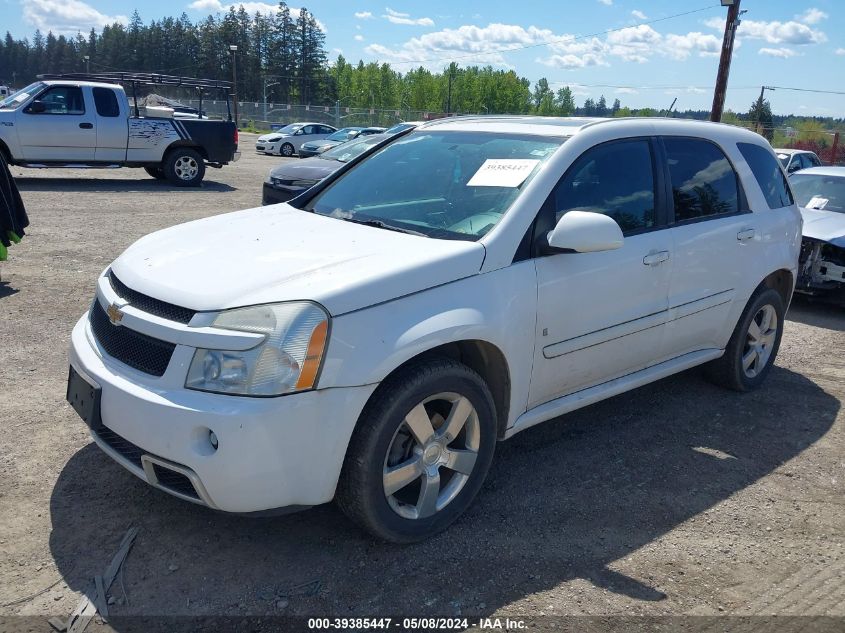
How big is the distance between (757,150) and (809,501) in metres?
2.58

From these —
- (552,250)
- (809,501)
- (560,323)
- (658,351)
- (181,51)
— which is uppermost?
(181,51)

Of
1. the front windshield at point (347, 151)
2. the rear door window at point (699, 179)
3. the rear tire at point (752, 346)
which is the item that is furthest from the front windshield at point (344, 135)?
the rear door window at point (699, 179)

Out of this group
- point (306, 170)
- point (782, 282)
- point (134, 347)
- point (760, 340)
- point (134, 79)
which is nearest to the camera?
point (134, 347)

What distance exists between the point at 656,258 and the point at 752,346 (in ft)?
5.52

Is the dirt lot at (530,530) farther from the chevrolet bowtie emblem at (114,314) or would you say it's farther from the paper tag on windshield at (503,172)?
the paper tag on windshield at (503,172)

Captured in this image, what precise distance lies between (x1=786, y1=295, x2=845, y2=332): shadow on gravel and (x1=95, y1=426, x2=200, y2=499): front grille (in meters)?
6.89

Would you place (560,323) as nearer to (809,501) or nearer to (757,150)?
(809,501)

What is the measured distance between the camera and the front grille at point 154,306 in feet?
9.36

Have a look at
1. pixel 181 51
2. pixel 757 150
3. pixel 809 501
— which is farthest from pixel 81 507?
pixel 181 51

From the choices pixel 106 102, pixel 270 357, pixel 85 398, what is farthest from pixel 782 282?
pixel 106 102

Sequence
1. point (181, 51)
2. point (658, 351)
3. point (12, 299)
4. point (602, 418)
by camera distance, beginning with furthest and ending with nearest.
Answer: point (181, 51), point (12, 299), point (602, 418), point (658, 351)

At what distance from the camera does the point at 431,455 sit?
321cm

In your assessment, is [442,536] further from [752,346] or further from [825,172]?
[825,172]

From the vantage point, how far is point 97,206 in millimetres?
12414
